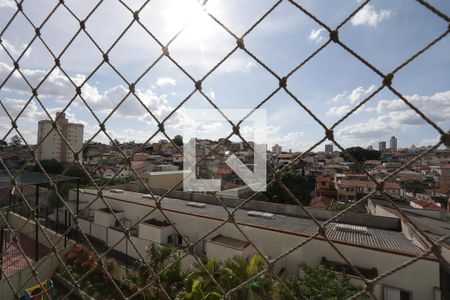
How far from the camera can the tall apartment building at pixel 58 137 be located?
4.75ft

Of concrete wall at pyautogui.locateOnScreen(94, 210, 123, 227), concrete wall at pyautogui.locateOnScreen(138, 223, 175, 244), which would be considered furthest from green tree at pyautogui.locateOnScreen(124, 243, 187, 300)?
concrete wall at pyautogui.locateOnScreen(94, 210, 123, 227)

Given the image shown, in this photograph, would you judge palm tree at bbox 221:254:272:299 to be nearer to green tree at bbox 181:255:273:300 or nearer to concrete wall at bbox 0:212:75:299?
green tree at bbox 181:255:273:300

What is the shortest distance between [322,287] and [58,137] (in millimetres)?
9178

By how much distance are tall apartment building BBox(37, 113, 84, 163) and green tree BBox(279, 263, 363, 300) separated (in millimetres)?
2845

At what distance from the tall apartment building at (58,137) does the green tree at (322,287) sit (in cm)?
285

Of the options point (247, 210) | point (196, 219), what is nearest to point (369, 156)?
point (247, 210)

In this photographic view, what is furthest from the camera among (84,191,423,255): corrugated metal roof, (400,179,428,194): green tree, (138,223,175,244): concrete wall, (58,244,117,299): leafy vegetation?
(400,179,428,194): green tree

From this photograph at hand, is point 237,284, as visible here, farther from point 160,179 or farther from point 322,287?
point 160,179

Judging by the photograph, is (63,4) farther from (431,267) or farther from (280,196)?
(280,196)

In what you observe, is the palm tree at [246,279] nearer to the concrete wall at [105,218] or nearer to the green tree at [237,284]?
the green tree at [237,284]

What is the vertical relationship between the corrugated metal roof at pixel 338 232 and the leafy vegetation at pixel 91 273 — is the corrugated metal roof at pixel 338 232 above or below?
above

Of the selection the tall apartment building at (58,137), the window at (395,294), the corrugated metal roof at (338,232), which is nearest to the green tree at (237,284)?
the corrugated metal roof at (338,232)

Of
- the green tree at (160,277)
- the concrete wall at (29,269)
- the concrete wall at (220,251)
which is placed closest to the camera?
the green tree at (160,277)

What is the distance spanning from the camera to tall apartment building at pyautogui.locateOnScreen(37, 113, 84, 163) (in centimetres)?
145
